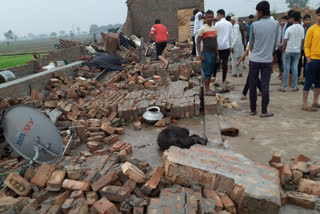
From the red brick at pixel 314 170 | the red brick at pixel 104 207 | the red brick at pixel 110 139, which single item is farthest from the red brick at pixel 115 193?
the red brick at pixel 314 170

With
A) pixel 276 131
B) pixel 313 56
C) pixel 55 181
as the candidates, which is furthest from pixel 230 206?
pixel 313 56

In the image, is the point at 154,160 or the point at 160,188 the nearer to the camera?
the point at 160,188

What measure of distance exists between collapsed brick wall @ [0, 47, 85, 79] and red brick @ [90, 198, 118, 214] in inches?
320

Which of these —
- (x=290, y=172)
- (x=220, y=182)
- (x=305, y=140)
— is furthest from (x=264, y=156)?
(x=220, y=182)

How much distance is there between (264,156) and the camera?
3.12 metres

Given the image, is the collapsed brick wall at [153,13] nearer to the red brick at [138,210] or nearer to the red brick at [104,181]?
the red brick at [104,181]

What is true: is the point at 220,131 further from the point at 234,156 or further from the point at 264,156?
the point at 234,156

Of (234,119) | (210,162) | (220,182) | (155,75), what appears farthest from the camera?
(155,75)

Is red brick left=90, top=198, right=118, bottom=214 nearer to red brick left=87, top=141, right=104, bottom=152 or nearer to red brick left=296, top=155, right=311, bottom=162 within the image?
red brick left=87, top=141, right=104, bottom=152

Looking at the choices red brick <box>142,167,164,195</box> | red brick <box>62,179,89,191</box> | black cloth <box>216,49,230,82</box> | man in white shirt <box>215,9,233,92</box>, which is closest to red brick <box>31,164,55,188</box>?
red brick <box>62,179,89,191</box>

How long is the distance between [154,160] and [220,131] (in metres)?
1.28

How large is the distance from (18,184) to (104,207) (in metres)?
1.09

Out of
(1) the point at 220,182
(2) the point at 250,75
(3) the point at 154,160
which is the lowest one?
(3) the point at 154,160

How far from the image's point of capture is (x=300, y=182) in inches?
98.8
